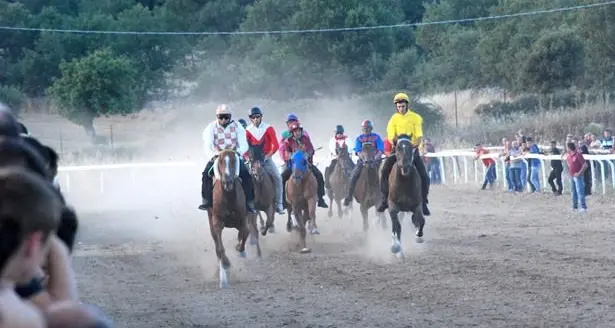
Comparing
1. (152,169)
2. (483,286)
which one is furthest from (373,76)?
(483,286)

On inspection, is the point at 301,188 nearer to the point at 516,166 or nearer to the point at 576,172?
the point at 576,172

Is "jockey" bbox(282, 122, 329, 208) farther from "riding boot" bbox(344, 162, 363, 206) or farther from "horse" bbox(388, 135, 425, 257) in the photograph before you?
"horse" bbox(388, 135, 425, 257)

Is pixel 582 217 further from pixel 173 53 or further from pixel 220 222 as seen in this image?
pixel 173 53

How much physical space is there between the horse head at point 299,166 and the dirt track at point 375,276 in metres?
1.16

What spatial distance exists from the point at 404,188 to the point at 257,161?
2.58 meters

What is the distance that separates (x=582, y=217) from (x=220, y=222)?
9.47m

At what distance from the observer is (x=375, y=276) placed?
1648 cm

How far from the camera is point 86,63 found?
59.4 meters

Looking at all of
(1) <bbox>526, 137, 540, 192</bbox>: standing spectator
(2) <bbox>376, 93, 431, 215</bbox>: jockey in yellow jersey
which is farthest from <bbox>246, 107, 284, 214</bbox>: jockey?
(1) <bbox>526, 137, 540, 192</bbox>: standing spectator

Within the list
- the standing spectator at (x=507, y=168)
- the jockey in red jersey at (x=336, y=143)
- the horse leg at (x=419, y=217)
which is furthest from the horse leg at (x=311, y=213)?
the standing spectator at (x=507, y=168)

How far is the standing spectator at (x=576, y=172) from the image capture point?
25045 mm

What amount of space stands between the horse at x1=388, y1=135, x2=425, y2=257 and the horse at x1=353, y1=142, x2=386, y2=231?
10.2 ft

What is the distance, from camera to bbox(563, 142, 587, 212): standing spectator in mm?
25045

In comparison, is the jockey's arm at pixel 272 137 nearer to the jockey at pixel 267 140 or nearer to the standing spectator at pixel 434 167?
the jockey at pixel 267 140
